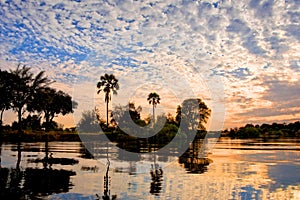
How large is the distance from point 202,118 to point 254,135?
2634 centimetres

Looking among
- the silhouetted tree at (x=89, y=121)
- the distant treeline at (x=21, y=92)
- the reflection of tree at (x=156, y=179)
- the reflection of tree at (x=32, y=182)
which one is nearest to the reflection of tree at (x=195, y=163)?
the reflection of tree at (x=156, y=179)

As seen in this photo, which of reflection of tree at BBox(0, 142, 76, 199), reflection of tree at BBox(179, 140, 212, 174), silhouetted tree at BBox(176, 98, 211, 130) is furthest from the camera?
silhouetted tree at BBox(176, 98, 211, 130)

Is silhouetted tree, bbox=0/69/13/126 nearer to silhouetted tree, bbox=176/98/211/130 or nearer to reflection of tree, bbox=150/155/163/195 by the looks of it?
silhouetted tree, bbox=176/98/211/130

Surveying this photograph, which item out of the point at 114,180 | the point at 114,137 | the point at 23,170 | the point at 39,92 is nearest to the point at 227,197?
the point at 114,180

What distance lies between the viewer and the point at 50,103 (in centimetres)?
7669

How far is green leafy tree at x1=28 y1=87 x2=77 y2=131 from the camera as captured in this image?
2785 inches

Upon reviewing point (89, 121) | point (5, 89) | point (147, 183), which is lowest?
point (147, 183)

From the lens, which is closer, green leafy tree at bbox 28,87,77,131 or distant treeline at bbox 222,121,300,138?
green leafy tree at bbox 28,87,77,131

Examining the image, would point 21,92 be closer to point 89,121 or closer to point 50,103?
point 50,103

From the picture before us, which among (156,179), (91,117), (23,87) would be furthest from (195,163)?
(91,117)

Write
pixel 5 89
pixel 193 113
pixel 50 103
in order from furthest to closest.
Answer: pixel 193 113 < pixel 50 103 < pixel 5 89

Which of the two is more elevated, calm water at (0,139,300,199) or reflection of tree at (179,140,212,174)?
reflection of tree at (179,140,212,174)

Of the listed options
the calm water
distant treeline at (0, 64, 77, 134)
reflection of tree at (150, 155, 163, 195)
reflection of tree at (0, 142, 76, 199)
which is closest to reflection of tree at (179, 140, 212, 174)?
the calm water

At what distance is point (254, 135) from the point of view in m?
122
